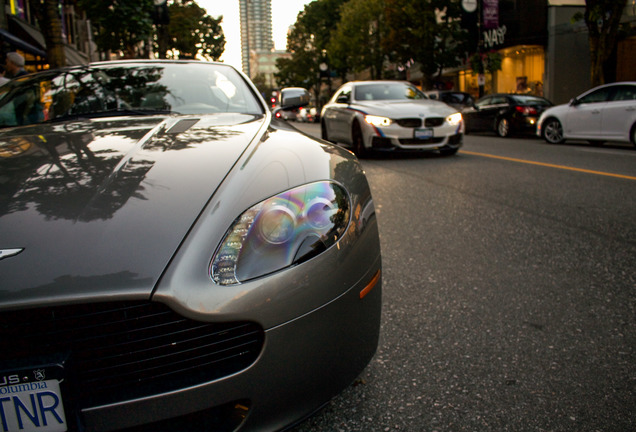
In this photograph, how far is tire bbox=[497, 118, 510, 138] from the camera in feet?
53.2

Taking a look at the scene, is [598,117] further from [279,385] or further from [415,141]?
[279,385]

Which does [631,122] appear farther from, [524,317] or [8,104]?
[8,104]

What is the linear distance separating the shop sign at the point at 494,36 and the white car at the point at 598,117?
16050 mm

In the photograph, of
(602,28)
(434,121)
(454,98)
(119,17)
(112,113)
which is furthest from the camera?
(454,98)

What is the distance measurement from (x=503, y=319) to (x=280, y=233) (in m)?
1.56

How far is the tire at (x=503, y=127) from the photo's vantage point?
638 inches

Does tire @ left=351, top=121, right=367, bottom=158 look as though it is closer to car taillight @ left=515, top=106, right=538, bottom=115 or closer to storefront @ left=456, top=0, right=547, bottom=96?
car taillight @ left=515, top=106, right=538, bottom=115

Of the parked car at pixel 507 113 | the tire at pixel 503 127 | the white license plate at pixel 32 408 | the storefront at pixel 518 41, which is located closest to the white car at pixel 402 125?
the parked car at pixel 507 113

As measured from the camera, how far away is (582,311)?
2.75m

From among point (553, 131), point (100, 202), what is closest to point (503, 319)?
point (100, 202)

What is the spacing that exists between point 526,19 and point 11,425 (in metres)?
29.3

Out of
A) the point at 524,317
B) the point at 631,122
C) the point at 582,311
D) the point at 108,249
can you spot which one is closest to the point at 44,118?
the point at 108,249

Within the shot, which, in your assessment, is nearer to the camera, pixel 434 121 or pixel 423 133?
pixel 423 133

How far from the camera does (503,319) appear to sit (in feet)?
8.80
